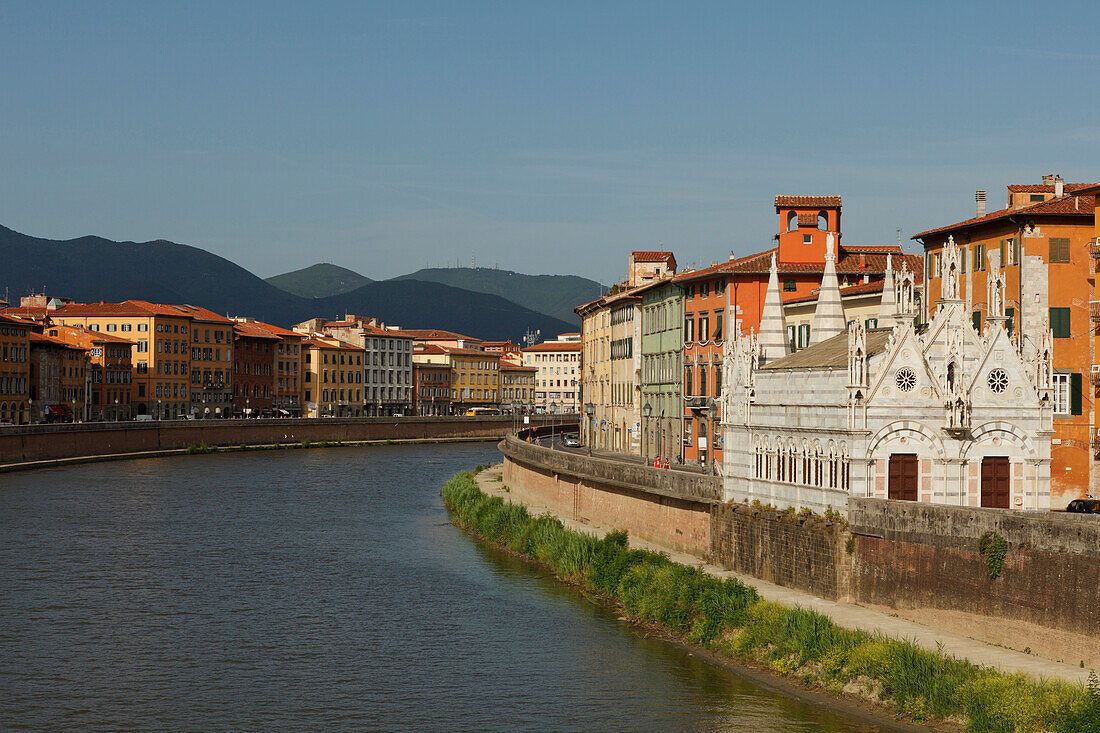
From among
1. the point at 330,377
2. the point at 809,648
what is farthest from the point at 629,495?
the point at 330,377

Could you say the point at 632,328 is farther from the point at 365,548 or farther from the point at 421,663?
the point at 421,663

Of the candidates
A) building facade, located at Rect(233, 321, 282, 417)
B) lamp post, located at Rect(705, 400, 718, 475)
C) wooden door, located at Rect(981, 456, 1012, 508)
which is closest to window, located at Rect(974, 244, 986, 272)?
lamp post, located at Rect(705, 400, 718, 475)

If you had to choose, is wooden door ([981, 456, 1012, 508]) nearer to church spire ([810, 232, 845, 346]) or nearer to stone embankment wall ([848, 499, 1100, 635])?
stone embankment wall ([848, 499, 1100, 635])

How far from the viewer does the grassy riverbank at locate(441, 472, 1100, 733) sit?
26531 mm

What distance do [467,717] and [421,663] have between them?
17.6ft

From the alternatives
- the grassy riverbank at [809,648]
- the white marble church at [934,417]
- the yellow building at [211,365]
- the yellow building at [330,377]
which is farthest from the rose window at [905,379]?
the yellow building at [330,377]

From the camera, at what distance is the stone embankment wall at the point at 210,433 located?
104 meters

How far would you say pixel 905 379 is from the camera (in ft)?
123

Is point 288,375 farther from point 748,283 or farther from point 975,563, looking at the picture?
point 975,563

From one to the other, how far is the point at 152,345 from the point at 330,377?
110 ft

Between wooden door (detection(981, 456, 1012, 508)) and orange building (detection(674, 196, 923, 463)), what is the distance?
32.6m

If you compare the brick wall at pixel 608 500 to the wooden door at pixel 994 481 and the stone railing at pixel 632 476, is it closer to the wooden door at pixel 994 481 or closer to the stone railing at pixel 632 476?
the stone railing at pixel 632 476

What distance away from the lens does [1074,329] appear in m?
51.6

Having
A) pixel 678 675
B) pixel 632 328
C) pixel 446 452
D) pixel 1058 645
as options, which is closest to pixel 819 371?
pixel 678 675
